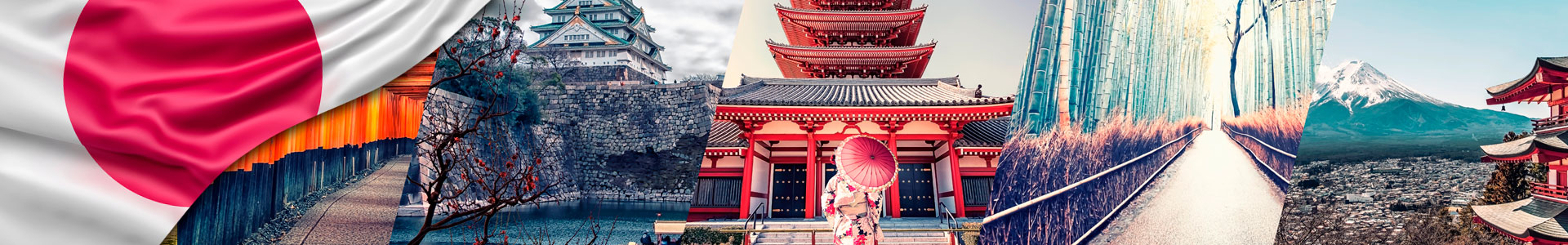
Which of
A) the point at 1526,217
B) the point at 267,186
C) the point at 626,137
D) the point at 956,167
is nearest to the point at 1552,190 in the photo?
the point at 1526,217

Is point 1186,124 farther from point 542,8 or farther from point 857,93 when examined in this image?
point 857,93

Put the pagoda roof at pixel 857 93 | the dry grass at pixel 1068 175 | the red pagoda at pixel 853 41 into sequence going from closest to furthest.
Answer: the dry grass at pixel 1068 175
the pagoda roof at pixel 857 93
the red pagoda at pixel 853 41

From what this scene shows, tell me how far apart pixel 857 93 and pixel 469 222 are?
20.4 ft

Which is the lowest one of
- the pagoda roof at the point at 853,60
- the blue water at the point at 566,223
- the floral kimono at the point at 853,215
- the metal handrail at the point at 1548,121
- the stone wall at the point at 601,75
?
the floral kimono at the point at 853,215

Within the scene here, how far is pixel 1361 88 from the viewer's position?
444 centimetres

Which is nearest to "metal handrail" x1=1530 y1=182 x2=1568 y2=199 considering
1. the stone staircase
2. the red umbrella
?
the stone staircase

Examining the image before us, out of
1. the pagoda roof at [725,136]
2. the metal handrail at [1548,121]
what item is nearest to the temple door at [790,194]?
the pagoda roof at [725,136]

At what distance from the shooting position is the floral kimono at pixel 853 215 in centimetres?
236

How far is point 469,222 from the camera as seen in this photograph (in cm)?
113

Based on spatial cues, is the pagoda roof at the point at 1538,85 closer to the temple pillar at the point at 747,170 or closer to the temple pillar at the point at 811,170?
the temple pillar at the point at 811,170

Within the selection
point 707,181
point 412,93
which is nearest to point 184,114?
point 412,93

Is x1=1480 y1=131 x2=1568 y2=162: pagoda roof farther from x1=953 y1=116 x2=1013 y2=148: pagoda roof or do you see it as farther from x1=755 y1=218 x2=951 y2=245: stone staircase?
x1=755 y1=218 x2=951 y2=245: stone staircase

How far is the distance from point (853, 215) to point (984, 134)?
5552 millimetres

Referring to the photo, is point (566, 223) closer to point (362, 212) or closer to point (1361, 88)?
point (362, 212)
